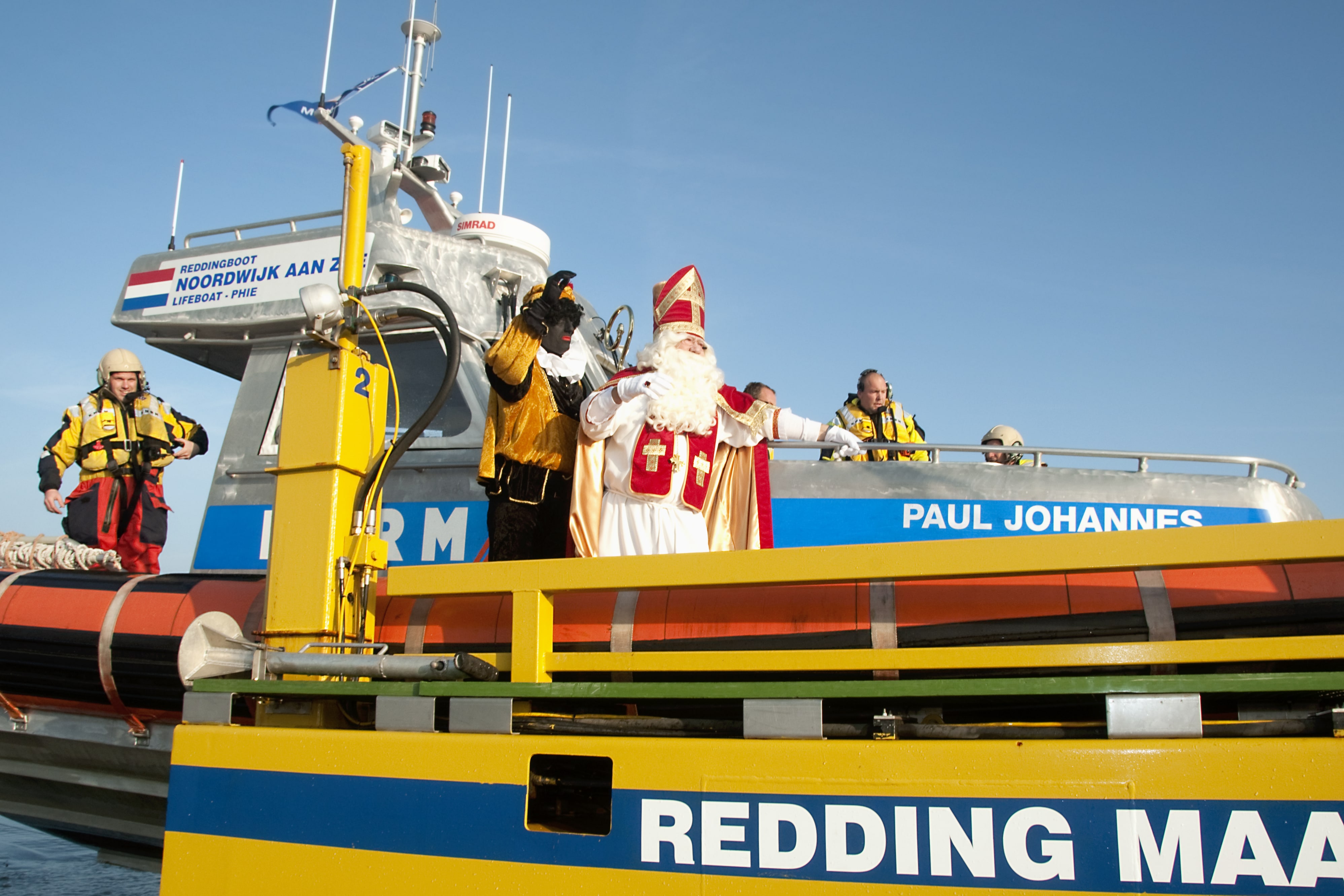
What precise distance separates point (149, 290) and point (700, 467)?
3.63m

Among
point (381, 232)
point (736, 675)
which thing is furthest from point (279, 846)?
point (381, 232)

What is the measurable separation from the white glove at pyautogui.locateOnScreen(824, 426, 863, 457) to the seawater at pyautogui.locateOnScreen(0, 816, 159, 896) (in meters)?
4.38

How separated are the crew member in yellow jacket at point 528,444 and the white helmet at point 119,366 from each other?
273 cm

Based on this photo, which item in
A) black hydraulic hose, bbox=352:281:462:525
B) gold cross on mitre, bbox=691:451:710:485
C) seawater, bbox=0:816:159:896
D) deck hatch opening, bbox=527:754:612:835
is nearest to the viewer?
deck hatch opening, bbox=527:754:612:835

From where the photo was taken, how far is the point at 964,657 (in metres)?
2.15

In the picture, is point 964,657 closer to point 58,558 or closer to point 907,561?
point 907,561

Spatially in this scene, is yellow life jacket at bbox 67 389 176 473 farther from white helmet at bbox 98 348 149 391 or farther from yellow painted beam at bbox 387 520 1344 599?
yellow painted beam at bbox 387 520 1344 599

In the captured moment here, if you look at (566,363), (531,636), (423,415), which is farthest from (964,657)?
(566,363)

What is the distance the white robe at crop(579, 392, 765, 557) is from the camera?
3371 mm

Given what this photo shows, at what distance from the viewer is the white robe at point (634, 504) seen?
11.1 feet

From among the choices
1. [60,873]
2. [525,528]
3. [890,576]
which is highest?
[525,528]

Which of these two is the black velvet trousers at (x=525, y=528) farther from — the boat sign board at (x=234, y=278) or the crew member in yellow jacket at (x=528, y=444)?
the boat sign board at (x=234, y=278)

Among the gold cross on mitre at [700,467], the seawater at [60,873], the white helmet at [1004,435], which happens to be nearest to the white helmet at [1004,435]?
the white helmet at [1004,435]

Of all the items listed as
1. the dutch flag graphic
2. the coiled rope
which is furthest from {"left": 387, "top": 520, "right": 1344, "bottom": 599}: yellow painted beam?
the dutch flag graphic
